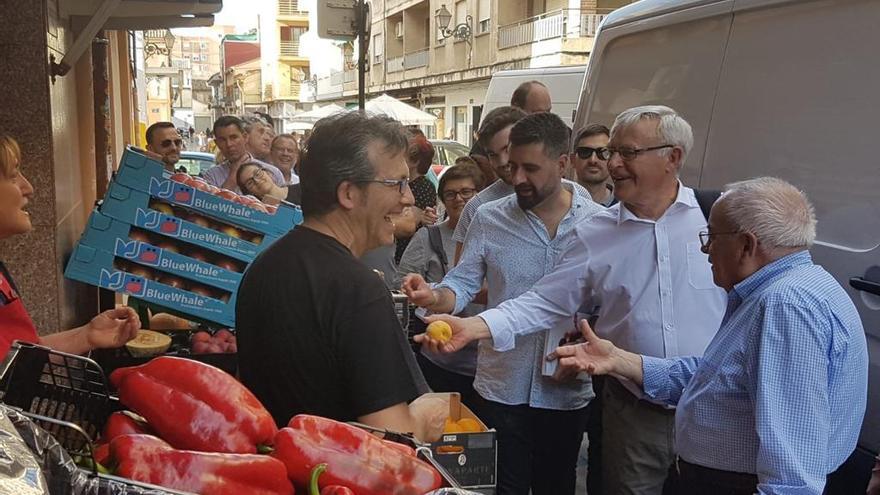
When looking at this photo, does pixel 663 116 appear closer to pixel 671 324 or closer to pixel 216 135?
pixel 671 324

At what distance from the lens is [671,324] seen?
3.00 metres

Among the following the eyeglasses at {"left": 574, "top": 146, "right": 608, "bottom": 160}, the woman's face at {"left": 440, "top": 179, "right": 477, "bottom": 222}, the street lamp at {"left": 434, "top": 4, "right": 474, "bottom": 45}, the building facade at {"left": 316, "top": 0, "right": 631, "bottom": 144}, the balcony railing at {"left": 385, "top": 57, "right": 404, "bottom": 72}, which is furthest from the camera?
the balcony railing at {"left": 385, "top": 57, "right": 404, "bottom": 72}

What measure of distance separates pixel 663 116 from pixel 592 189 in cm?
188

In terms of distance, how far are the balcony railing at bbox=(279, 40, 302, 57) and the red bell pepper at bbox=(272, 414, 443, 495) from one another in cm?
6156

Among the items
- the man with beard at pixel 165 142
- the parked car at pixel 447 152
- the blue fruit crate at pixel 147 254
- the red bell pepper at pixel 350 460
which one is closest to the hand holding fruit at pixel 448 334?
the red bell pepper at pixel 350 460

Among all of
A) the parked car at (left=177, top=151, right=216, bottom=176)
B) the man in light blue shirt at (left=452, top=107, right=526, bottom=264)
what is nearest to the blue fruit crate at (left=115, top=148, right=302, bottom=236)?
the man in light blue shirt at (left=452, top=107, right=526, bottom=264)

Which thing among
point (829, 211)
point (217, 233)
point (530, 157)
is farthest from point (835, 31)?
point (217, 233)

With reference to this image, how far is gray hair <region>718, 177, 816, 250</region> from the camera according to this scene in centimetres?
225

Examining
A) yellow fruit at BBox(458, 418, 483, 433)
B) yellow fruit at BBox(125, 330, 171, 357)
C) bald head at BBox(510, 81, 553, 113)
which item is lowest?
yellow fruit at BBox(125, 330, 171, 357)

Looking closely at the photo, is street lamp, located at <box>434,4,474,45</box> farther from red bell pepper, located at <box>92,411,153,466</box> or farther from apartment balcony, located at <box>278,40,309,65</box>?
apartment balcony, located at <box>278,40,309,65</box>

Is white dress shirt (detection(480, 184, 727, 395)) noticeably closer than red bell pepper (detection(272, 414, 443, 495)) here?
No

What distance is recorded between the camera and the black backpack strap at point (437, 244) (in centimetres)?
448

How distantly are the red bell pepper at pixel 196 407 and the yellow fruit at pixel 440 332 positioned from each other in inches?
50.0

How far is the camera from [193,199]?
4410 millimetres
